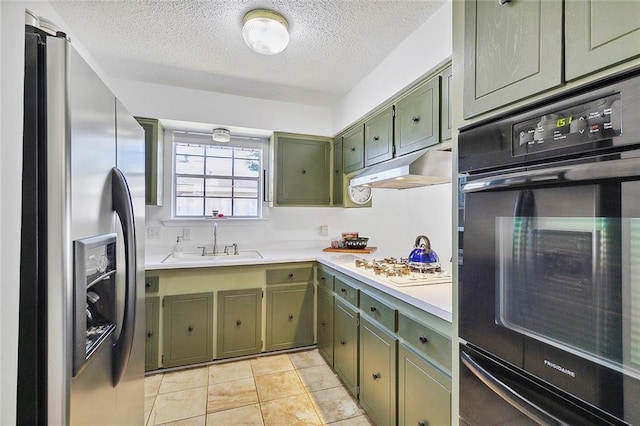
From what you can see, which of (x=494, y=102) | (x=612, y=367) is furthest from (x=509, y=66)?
(x=612, y=367)

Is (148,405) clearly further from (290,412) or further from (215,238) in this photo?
(215,238)

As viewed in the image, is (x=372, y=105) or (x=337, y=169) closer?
(x=372, y=105)

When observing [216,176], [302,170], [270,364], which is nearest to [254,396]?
[270,364]

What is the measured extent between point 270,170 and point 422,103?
68.8 inches

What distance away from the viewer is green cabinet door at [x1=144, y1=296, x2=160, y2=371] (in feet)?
7.68

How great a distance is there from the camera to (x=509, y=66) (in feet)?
2.72

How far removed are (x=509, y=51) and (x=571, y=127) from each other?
0.30m

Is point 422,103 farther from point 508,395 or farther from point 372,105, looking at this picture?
point 508,395

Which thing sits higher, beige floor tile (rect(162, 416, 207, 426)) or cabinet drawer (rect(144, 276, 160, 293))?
cabinet drawer (rect(144, 276, 160, 293))

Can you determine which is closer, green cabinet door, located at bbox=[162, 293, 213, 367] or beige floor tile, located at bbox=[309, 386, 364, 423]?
beige floor tile, located at bbox=[309, 386, 364, 423]

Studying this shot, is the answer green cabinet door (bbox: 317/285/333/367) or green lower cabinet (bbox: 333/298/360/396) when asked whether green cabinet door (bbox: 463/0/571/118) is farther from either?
green cabinet door (bbox: 317/285/333/367)

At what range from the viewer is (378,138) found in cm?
230

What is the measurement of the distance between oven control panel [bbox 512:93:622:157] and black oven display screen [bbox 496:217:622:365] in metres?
0.18

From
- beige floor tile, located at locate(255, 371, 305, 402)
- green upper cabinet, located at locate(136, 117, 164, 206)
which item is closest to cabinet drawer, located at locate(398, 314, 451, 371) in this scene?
beige floor tile, located at locate(255, 371, 305, 402)
